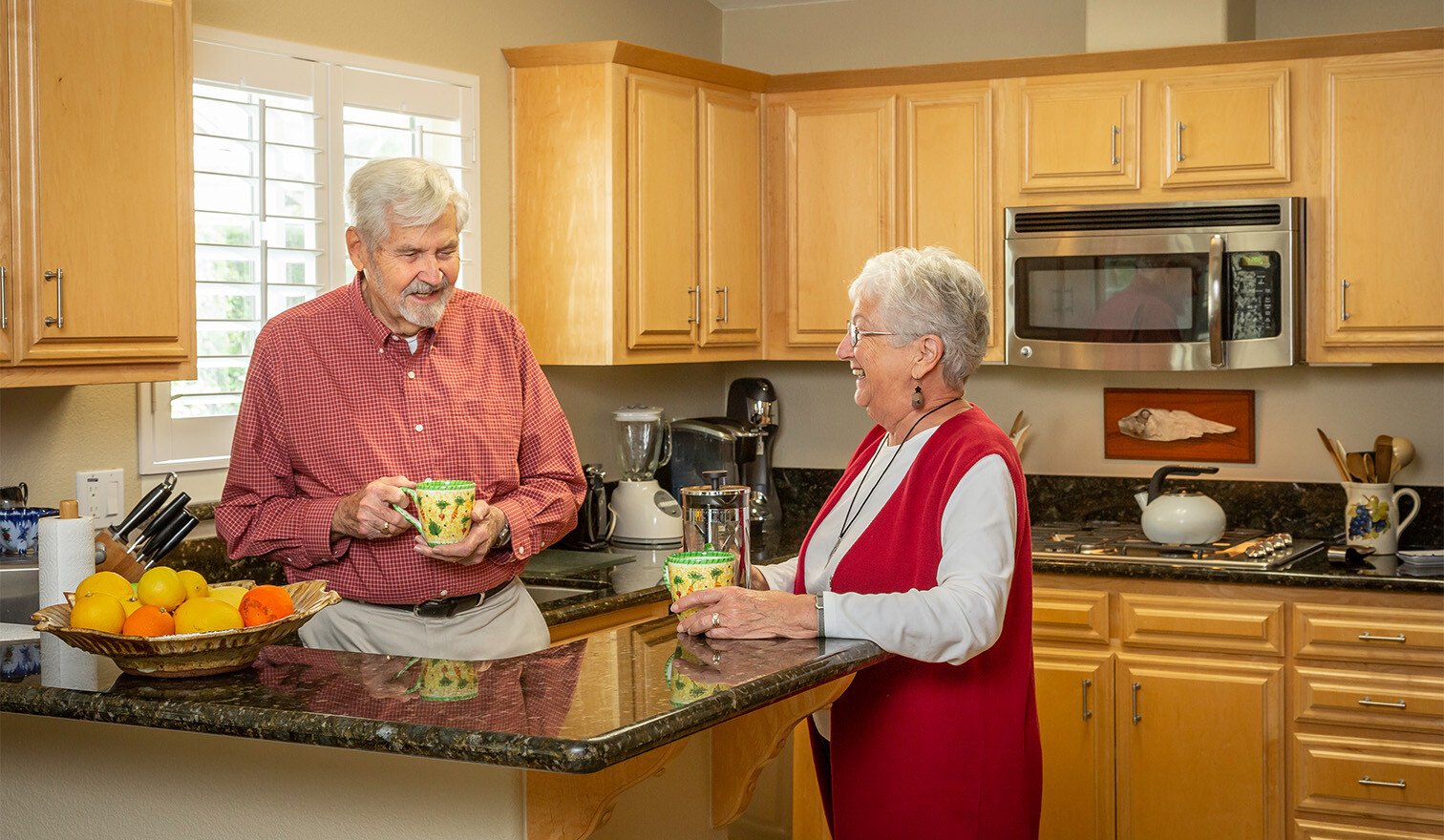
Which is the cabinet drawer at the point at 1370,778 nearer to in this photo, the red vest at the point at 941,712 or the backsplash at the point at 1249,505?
the backsplash at the point at 1249,505

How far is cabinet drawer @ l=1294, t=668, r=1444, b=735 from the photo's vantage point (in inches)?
134

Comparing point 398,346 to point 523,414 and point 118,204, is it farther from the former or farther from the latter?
point 118,204

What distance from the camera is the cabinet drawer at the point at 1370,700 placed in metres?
3.39

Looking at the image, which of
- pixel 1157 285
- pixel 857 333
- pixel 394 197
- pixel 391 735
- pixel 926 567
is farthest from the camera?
pixel 1157 285

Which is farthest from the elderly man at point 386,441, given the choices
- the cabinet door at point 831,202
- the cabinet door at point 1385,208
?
the cabinet door at point 1385,208

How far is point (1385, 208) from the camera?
12.1 feet

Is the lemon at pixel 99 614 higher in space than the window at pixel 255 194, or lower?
lower

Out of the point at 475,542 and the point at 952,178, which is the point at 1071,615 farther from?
the point at 475,542

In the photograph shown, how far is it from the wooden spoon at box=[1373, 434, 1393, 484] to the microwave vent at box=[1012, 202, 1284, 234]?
66 cm

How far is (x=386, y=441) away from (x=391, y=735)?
109 centimetres

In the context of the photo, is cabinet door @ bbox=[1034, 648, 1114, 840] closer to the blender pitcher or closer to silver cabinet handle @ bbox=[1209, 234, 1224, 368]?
silver cabinet handle @ bbox=[1209, 234, 1224, 368]

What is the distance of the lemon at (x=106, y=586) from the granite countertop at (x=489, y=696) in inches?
3.8

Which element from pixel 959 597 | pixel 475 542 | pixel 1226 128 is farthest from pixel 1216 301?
pixel 475 542

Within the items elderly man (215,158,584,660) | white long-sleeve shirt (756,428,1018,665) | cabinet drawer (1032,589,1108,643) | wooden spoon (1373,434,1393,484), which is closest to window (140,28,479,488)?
elderly man (215,158,584,660)
